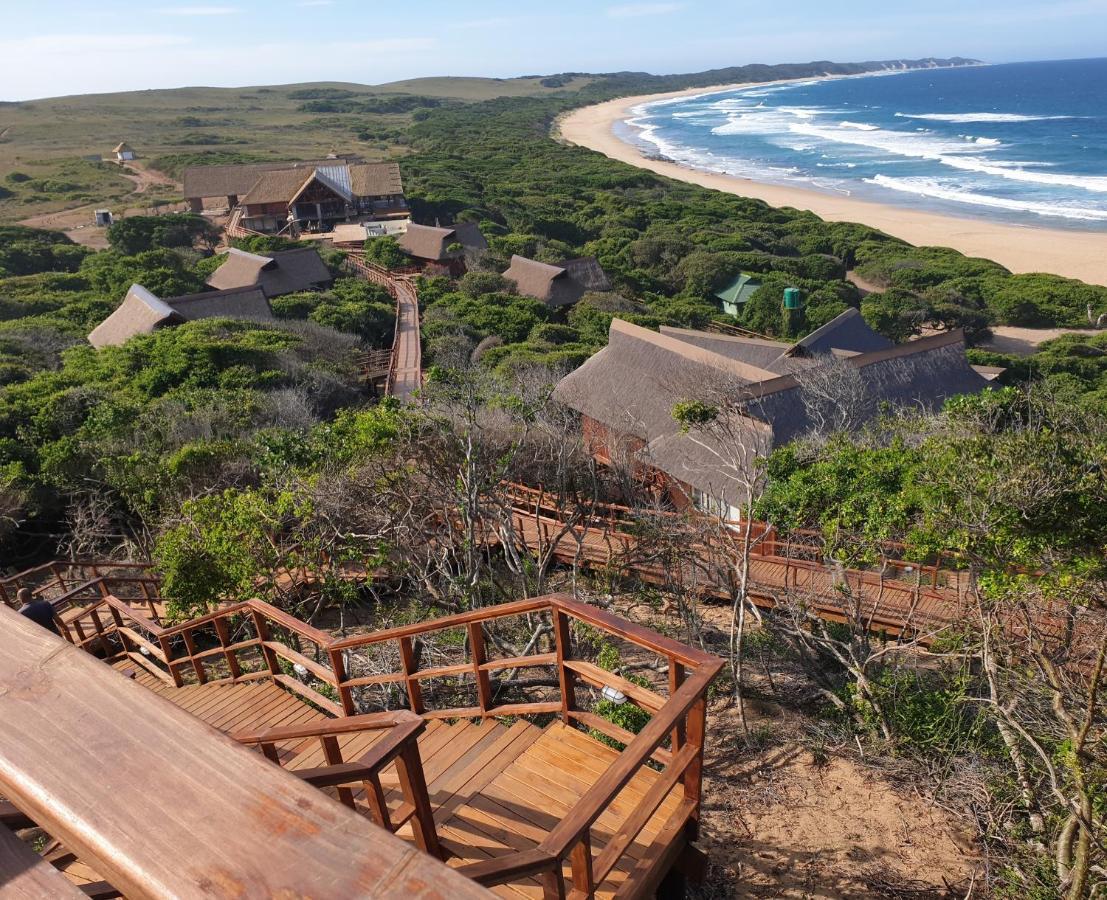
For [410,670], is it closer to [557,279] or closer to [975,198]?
[557,279]

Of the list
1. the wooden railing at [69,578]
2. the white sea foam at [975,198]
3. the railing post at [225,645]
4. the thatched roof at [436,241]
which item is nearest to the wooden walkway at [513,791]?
the railing post at [225,645]

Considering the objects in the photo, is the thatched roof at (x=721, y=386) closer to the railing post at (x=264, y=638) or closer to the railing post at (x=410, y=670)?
the railing post at (x=264, y=638)

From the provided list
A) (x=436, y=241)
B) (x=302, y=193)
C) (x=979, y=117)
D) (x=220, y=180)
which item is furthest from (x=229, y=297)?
(x=979, y=117)

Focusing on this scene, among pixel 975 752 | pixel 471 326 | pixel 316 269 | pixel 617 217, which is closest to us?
pixel 975 752

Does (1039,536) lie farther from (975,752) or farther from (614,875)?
(614,875)

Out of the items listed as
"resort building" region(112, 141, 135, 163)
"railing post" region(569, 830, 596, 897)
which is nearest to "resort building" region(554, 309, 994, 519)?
"railing post" region(569, 830, 596, 897)

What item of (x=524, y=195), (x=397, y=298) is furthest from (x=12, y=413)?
(x=524, y=195)
